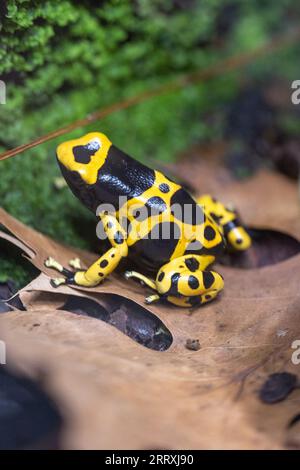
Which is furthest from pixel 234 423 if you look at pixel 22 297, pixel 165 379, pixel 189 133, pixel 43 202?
pixel 189 133

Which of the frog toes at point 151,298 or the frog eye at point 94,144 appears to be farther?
the frog eye at point 94,144

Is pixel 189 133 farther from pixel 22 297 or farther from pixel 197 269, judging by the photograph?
pixel 22 297

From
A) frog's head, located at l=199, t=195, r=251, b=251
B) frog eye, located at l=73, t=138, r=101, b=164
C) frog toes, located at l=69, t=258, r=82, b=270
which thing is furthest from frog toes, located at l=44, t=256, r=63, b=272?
frog's head, located at l=199, t=195, r=251, b=251

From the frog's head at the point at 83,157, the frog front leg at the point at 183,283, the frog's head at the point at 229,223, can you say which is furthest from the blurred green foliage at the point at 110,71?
the frog's head at the point at 229,223

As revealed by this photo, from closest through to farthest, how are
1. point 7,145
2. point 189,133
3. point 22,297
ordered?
point 22,297, point 7,145, point 189,133

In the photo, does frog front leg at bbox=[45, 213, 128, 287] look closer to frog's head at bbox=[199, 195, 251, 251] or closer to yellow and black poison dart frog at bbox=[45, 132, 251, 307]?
yellow and black poison dart frog at bbox=[45, 132, 251, 307]

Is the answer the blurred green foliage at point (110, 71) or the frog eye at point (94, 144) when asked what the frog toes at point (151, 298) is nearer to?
the blurred green foliage at point (110, 71)
